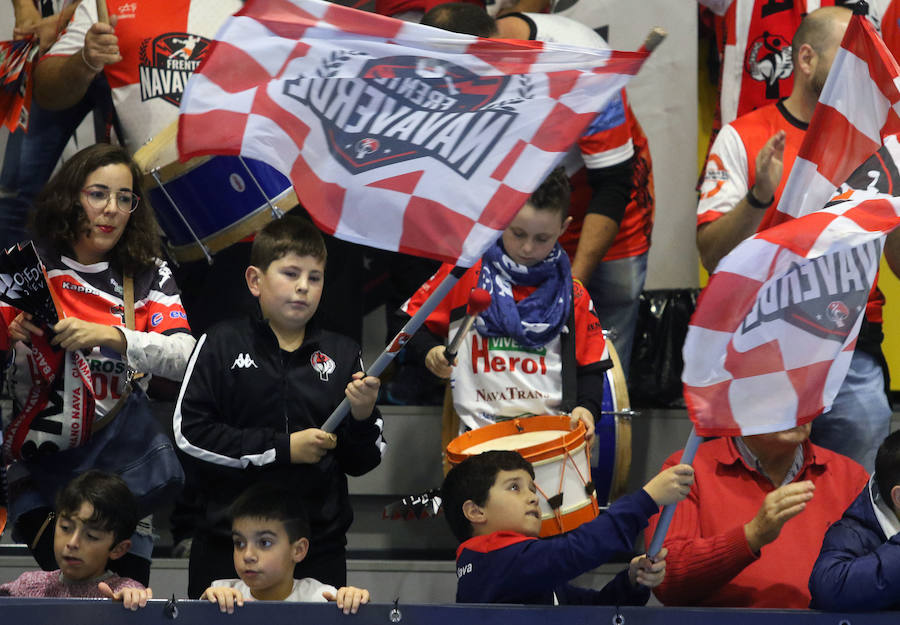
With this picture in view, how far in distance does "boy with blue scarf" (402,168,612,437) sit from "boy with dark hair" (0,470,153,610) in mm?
1284

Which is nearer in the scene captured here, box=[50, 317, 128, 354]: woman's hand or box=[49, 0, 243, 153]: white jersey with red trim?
box=[50, 317, 128, 354]: woman's hand

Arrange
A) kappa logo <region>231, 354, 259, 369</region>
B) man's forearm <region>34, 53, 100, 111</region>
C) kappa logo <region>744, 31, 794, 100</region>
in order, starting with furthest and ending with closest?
kappa logo <region>744, 31, 794, 100</region> < man's forearm <region>34, 53, 100, 111</region> < kappa logo <region>231, 354, 259, 369</region>

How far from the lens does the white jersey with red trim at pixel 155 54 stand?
17.4 ft

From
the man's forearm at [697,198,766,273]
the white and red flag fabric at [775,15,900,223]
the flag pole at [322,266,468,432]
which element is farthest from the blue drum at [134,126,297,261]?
the white and red flag fabric at [775,15,900,223]

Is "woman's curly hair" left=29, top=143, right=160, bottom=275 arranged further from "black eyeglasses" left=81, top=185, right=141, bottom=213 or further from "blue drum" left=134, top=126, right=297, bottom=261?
"blue drum" left=134, top=126, right=297, bottom=261

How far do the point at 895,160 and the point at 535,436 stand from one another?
142 cm

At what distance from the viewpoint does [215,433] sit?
4.11 metres

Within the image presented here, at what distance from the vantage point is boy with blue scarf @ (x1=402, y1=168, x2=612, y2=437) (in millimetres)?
4809

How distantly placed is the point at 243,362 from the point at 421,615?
1.12 m

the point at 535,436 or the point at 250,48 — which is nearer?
the point at 250,48

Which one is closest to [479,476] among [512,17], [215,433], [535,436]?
[535,436]

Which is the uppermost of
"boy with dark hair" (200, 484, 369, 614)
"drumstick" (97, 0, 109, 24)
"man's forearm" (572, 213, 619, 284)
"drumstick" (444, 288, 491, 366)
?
"drumstick" (97, 0, 109, 24)

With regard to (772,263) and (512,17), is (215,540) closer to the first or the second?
(772,263)

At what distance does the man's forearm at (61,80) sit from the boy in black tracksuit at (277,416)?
1.37m
